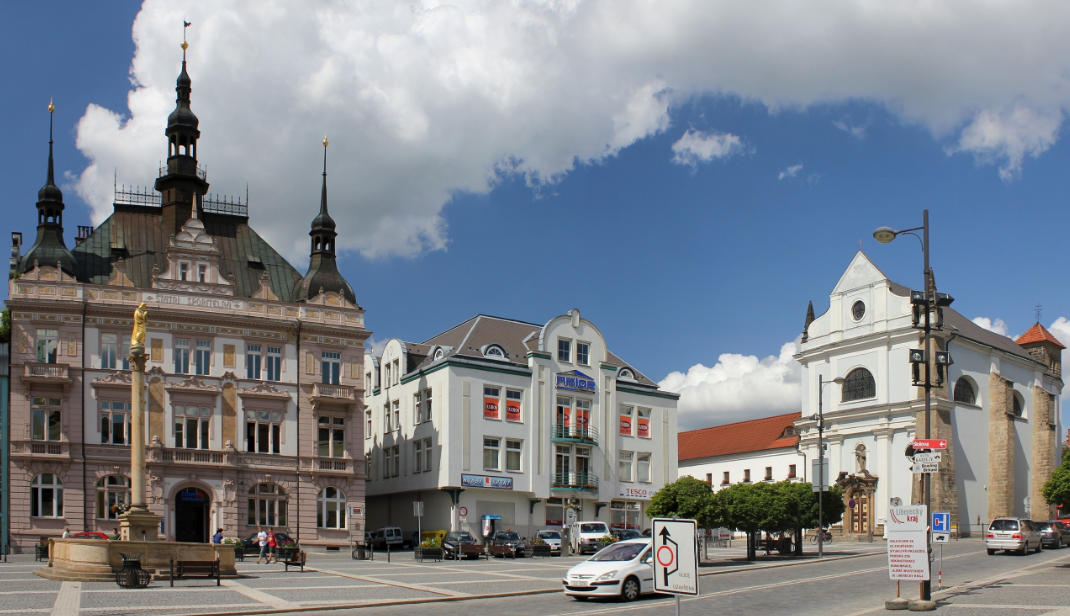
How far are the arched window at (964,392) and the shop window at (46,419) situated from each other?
182 ft

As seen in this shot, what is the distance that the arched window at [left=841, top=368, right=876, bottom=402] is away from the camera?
70.4m

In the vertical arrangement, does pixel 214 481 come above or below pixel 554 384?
below

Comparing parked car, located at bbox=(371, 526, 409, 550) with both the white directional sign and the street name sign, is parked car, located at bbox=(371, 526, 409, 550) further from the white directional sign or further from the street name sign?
the white directional sign

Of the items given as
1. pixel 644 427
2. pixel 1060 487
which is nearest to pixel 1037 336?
pixel 1060 487

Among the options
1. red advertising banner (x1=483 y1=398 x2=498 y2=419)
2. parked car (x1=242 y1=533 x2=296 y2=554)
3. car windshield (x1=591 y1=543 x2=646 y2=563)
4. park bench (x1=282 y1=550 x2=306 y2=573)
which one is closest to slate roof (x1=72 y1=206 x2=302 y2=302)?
red advertising banner (x1=483 y1=398 x2=498 y2=419)

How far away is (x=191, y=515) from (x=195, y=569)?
69.1ft

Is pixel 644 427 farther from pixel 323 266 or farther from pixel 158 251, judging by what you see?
pixel 158 251

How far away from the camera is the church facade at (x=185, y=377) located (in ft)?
158

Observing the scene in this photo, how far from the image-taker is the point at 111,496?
48.7m

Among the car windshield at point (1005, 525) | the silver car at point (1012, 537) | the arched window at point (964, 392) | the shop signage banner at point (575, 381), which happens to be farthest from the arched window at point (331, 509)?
the arched window at point (964, 392)

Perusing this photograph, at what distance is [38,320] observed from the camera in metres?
48.8

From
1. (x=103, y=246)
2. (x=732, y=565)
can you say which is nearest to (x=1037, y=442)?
(x=732, y=565)

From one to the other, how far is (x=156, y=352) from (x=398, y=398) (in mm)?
15640

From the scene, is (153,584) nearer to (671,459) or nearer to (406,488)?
(406,488)
